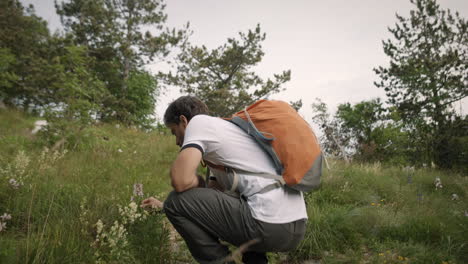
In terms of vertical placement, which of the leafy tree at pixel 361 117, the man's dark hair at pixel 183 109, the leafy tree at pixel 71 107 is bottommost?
the man's dark hair at pixel 183 109

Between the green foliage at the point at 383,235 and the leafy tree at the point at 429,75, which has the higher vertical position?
the leafy tree at the point at 429,75

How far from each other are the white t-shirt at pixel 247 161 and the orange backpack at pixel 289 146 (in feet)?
0.19

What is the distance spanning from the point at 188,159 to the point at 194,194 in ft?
1.04

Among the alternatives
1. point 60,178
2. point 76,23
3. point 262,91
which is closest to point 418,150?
point 262,91

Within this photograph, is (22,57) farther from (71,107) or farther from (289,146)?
(289,146)

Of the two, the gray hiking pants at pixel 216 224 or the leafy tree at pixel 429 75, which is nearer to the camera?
the gray hiking pants at pixel 216 224

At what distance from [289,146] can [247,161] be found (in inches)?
12.9

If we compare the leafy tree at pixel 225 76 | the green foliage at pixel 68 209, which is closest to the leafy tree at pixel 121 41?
the leafy tree at pixel 225 76

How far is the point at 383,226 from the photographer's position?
339 cm

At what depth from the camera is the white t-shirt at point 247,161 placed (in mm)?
1867

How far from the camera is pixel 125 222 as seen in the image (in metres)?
2.04

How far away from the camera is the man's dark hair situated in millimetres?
2323

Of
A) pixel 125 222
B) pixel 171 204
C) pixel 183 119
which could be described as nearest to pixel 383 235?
pixel 171 204

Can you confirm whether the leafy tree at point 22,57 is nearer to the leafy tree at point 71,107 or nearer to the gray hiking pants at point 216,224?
the leafy tree at point 71,107
